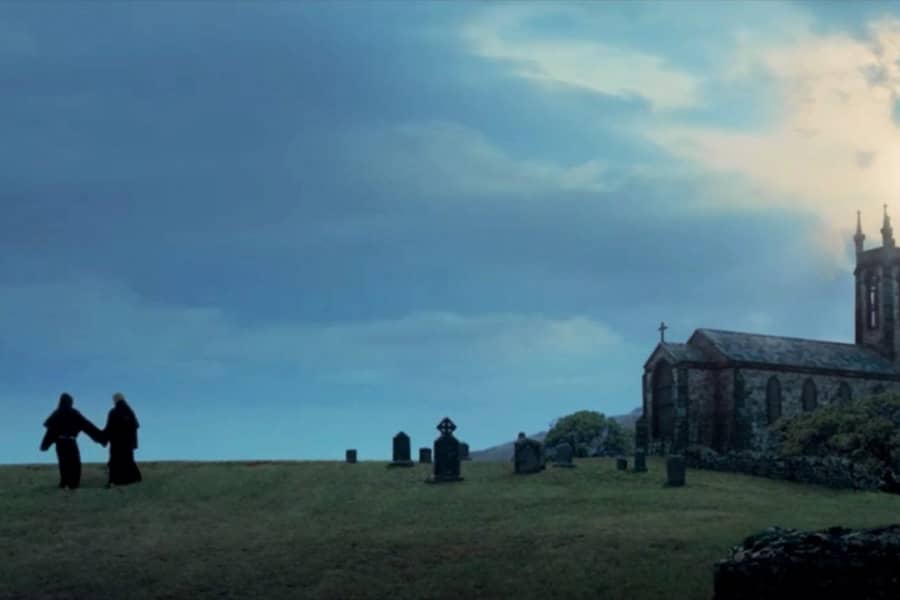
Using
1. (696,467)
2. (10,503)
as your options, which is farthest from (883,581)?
(696,467)

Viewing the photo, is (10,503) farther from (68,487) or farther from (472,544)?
(472,544)

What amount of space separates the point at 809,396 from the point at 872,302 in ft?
40.6

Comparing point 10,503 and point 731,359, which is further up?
point 731,359

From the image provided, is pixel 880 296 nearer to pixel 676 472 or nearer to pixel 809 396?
pixel 809 396

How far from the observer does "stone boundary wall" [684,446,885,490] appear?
39281mm

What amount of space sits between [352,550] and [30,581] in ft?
21.4

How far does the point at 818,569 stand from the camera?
56.5 ft

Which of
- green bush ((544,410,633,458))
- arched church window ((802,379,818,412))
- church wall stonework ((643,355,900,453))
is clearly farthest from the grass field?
green bush ((544,410,633,458))

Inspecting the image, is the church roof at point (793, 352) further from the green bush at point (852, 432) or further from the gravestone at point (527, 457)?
the gravestone at point (527, 457)

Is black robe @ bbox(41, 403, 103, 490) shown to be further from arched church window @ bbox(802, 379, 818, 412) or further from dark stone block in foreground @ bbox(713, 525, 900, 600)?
arched church window @ bbox(802, 379, 818, 412)

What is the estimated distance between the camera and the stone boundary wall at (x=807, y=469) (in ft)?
129

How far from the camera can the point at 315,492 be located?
33.8m

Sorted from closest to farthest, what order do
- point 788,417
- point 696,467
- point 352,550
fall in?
point 352,550 < point 696,467 < point 788,417

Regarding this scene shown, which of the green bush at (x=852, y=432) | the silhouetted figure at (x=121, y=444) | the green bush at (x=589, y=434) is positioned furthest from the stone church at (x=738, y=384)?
the silhouetted figure at (x=121, y=444)
